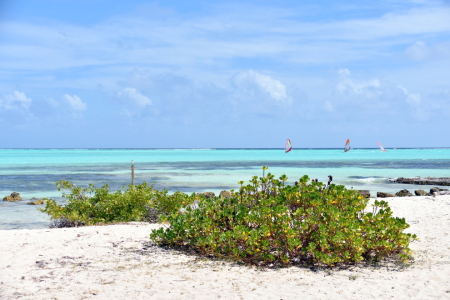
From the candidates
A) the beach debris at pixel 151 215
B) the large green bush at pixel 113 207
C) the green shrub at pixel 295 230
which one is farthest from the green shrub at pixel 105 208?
the green shrub at pixel 295 230

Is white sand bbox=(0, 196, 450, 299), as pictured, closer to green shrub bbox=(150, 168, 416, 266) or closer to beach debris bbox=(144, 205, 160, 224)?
green shrub bbox=(150, 168, 416, 266)

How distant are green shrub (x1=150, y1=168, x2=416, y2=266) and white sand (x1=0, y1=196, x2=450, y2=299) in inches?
12.1

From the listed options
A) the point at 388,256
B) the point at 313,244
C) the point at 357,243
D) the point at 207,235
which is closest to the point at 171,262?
the point at 207,235

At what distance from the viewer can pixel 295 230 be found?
684cm

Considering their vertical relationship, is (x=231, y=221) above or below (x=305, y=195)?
below

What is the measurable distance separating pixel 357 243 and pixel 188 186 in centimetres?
2271

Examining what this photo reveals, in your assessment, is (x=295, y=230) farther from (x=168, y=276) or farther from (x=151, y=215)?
(x=151, y=215)

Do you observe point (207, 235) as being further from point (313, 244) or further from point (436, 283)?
point (436, 283)

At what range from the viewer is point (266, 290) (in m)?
5.83

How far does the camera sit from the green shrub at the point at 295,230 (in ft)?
22.4

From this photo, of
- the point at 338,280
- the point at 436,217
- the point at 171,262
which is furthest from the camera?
the point at 436,217

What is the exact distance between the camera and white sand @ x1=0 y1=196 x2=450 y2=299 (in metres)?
5.70

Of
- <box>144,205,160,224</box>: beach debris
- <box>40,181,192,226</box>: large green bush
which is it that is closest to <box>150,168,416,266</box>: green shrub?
<box>40,181,192,226</box>: large green bush

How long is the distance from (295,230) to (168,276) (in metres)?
2.04
